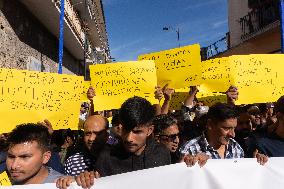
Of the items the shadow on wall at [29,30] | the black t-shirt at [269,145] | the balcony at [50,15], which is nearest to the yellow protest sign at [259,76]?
the black t-shirt at [269,145]

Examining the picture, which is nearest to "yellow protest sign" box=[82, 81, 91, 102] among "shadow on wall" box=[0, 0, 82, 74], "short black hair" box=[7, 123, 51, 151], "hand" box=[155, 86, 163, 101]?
"hand" box=[155, 86, 163, 101]

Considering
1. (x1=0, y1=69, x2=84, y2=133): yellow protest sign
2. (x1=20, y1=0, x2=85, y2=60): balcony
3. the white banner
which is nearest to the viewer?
the white banner

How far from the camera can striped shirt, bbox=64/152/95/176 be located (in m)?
3.23

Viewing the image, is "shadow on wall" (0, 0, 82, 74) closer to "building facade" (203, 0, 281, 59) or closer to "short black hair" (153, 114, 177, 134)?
"short black hair" (153, 114, 177, 134)

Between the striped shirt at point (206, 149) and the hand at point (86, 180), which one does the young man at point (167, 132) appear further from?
the hand at point (86, 180)

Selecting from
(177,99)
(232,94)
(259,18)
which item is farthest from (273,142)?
(259,18)

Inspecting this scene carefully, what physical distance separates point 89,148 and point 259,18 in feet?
53.4

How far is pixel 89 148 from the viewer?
345cm

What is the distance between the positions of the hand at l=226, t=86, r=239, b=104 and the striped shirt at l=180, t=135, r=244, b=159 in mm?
781

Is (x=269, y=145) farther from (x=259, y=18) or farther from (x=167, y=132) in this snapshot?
(x=259, y=18)

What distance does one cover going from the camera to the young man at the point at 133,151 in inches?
107

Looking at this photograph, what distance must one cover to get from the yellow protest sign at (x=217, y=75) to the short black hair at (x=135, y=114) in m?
1.60

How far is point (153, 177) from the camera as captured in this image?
102 inches

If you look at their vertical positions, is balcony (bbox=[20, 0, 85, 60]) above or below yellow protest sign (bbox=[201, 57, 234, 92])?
above
